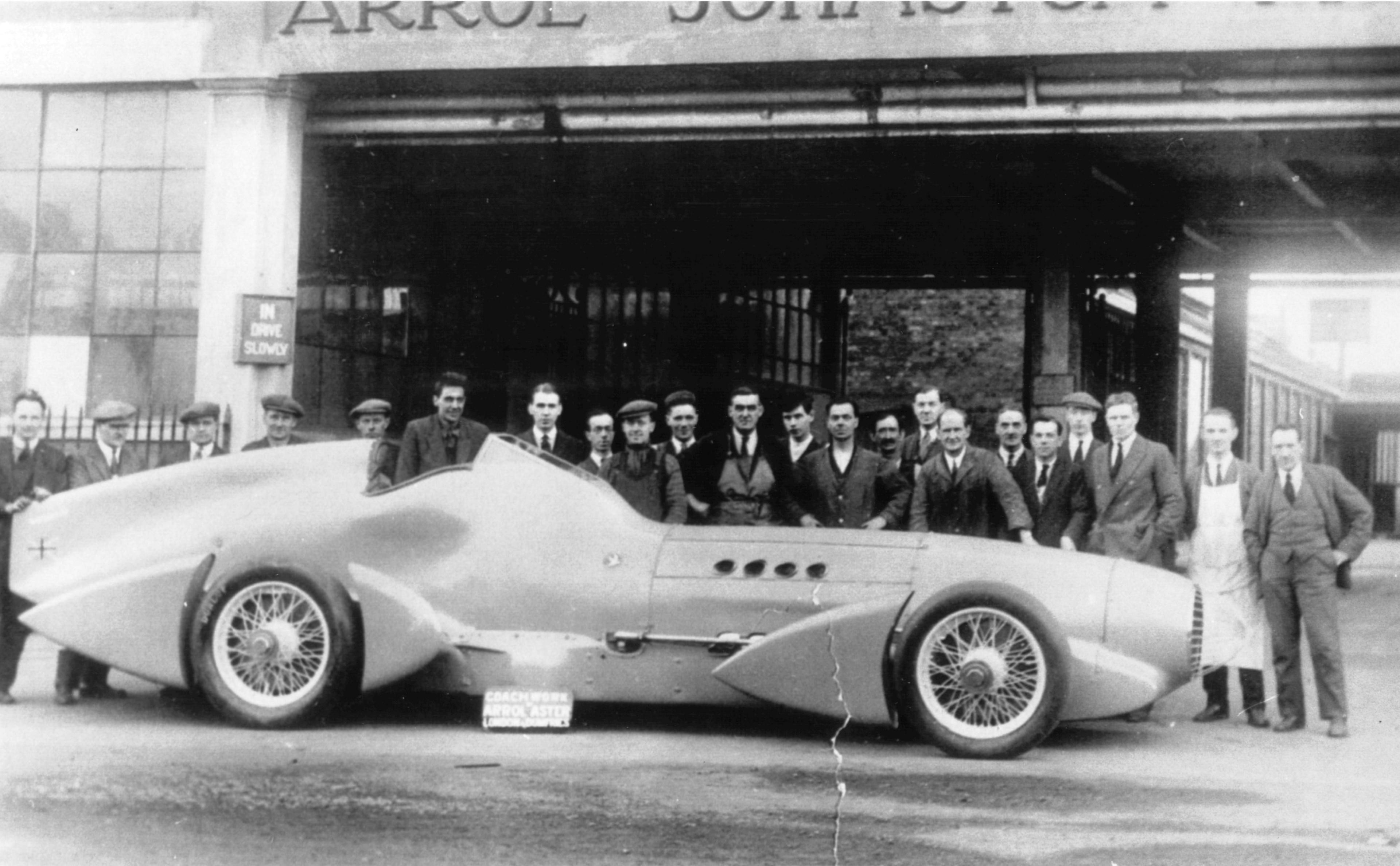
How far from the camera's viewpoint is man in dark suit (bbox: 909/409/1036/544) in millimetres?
8758

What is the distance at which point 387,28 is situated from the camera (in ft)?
39.8

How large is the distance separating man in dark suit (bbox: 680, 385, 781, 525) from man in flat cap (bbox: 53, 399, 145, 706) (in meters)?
3.19

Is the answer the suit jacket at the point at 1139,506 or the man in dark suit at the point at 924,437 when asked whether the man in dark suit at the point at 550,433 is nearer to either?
the man in dark suit at the point at 924,437

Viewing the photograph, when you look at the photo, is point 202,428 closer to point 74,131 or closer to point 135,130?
point 135,130

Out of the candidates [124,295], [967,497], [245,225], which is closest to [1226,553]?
[967,497]

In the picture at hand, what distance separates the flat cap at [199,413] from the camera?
948 centimetres

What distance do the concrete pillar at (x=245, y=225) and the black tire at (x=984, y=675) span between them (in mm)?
6822

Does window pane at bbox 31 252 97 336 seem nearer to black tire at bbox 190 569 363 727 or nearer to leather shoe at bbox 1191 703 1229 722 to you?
black tire at bbox 190 569 363 727

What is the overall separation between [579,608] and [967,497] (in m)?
2.60

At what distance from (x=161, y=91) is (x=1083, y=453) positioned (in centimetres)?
796

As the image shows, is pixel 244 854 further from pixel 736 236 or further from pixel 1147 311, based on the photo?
pixel 1147 311

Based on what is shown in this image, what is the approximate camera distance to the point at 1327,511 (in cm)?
819

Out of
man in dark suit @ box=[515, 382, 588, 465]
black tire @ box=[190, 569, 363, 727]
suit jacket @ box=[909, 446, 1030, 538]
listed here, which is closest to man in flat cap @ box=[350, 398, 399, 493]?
black tire @ box=[190, 569, 363, 727]

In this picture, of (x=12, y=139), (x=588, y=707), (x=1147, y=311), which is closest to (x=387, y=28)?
(x=12, y=139)
